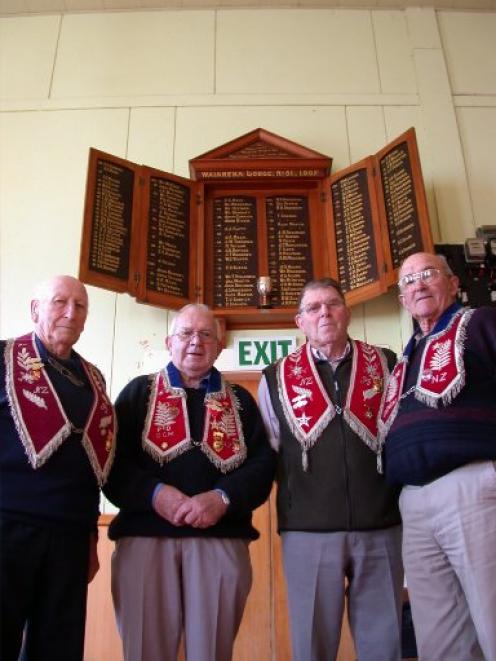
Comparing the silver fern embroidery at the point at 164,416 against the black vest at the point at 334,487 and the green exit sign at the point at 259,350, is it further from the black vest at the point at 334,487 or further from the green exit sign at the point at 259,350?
the green exit sign at the point at 259,350

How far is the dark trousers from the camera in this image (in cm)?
143

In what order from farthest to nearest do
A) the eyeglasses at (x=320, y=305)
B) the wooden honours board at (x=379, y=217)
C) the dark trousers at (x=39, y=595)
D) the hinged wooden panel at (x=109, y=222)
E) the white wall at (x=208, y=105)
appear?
the white wall at (x=208, y=105)
the wooden honours board at (x=379, y=217)
the hinged wooden panel at (x=109, y=222)
the eyeglasses at (x=320, y=305)
the dark trousers at (x=39, y=595)

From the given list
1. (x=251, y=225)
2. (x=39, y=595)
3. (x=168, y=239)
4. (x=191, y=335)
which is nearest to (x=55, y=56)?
(x=168, y=239)

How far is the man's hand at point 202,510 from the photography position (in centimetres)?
161

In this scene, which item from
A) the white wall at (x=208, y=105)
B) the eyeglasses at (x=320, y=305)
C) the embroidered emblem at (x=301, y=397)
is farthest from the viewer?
the white wall at (x=208, y=105)

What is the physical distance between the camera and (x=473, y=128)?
13.0 feet

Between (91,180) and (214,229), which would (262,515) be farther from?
(91,180)

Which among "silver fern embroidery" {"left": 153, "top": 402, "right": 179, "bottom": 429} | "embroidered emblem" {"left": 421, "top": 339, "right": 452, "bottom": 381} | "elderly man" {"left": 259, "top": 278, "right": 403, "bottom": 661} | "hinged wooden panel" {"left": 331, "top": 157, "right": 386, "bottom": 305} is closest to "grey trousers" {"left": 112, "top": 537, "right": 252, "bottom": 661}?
"elderly man" {"left": 259, "top": 278, "right": 403, "bottom": 661}

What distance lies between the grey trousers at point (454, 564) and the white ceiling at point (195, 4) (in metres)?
3.97

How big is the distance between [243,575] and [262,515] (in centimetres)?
140

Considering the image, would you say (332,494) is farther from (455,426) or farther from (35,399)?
(35,399)

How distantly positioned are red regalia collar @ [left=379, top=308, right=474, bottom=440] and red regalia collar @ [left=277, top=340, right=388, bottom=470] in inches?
1.9

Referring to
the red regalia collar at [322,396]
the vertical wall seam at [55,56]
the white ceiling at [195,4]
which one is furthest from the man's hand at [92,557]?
the white ceiling at [195,4]

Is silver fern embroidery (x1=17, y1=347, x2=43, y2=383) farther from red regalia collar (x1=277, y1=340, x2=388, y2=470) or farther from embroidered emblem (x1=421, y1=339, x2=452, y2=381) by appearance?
embroidered emblem (x1=421, y1=339, x2=452, y2=381)
